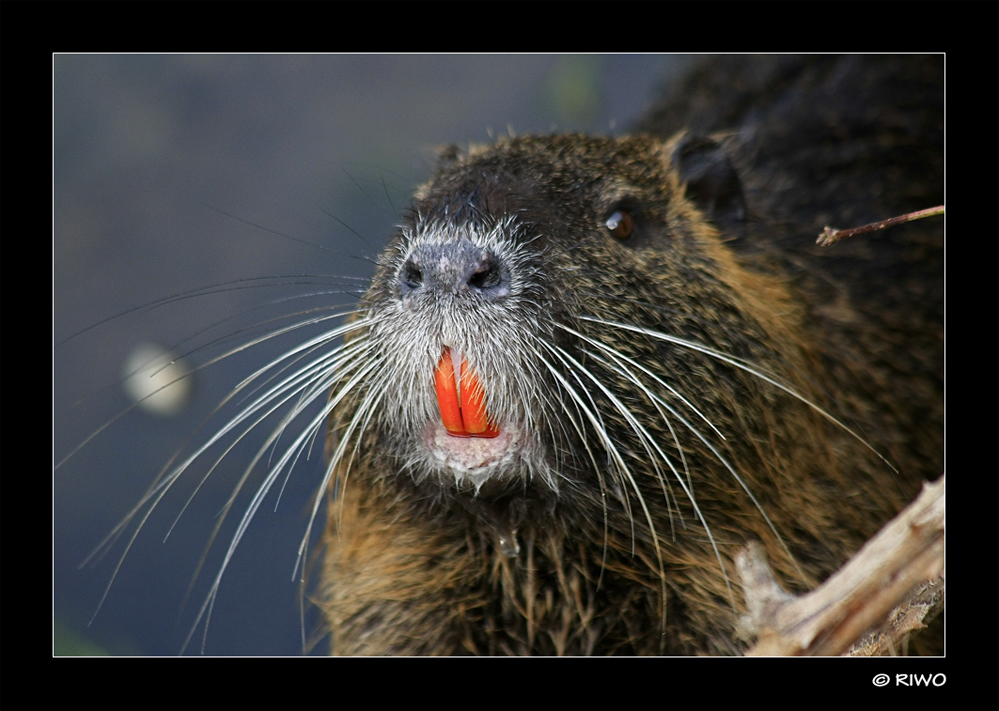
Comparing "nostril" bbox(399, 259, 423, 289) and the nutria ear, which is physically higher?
the nutria ear

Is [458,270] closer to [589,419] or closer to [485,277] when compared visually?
[485,277]

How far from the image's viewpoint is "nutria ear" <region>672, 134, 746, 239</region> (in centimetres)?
255

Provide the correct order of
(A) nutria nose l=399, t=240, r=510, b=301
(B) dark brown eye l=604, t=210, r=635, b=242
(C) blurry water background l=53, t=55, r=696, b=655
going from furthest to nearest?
(C) blurry water background l=53, t=55, r=696, b=655 < (B) dark brown eye l=604, t=210, r=635, b=242 < (A) nutria nose l=399, t=240, r=510, b=301

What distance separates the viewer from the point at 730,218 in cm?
261

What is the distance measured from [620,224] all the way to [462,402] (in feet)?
2.15

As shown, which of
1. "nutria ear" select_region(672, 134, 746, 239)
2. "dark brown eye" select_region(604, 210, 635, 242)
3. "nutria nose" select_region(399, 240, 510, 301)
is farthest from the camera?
"nutria ear" select_region(672, 134, 746, 239)

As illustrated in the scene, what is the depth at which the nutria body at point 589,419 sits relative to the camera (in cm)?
183

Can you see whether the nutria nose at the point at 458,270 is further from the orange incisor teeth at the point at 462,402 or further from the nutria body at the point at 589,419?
the orange incisor teeth at the point at 462,402

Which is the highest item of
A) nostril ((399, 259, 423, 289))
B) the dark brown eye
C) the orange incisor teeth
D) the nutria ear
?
the nutria ear

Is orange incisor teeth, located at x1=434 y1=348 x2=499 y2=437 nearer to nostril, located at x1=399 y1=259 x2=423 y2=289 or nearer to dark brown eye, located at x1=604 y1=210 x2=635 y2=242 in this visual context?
nostril, located at x1=399 y1=259 x2=423 y2=289

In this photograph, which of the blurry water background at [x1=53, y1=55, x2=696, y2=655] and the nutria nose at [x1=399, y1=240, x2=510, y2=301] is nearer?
the nutria nose at [x1=399, y1=240, x2=510, y2=301]

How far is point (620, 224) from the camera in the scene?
2.17 meters

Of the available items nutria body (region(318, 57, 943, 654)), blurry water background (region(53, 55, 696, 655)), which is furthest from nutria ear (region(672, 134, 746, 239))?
blurry water background (region(53, 55, 696, 655))

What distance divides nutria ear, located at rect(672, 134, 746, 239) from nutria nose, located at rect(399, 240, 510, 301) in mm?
971
